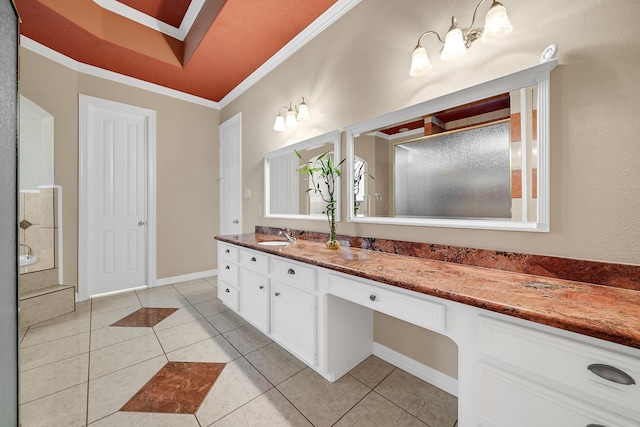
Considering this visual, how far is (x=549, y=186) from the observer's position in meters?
1.10

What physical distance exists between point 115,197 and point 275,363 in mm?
2883

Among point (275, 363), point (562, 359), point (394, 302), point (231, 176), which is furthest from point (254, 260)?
point (231, 176)

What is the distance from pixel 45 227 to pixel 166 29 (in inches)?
96.9

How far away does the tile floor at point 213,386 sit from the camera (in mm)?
1258

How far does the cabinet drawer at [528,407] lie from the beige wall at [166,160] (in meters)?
3.70

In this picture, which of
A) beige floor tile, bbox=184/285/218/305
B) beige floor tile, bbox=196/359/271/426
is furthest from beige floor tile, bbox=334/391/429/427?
beige floor tile, bbox=184/285/218/305

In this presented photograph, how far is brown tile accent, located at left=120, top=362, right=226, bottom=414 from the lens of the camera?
4.35ft

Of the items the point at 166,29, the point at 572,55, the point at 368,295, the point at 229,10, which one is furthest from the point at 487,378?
the point at 166,29

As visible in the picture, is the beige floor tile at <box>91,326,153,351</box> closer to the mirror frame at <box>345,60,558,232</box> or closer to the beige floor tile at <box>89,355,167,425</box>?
the beige floor tile at <box>89,355,167,425</box>

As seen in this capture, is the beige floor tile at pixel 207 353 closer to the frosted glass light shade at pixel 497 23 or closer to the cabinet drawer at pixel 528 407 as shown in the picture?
the cabinet drawer at pixel 528 407

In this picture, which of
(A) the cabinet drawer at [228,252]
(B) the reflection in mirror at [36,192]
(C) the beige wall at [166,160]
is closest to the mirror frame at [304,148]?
(A) the cabinet drawer at [228,252]

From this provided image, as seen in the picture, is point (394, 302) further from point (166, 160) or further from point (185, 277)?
point (166, 160)

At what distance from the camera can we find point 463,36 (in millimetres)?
1321

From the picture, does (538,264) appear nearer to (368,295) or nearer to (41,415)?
(368,295)
